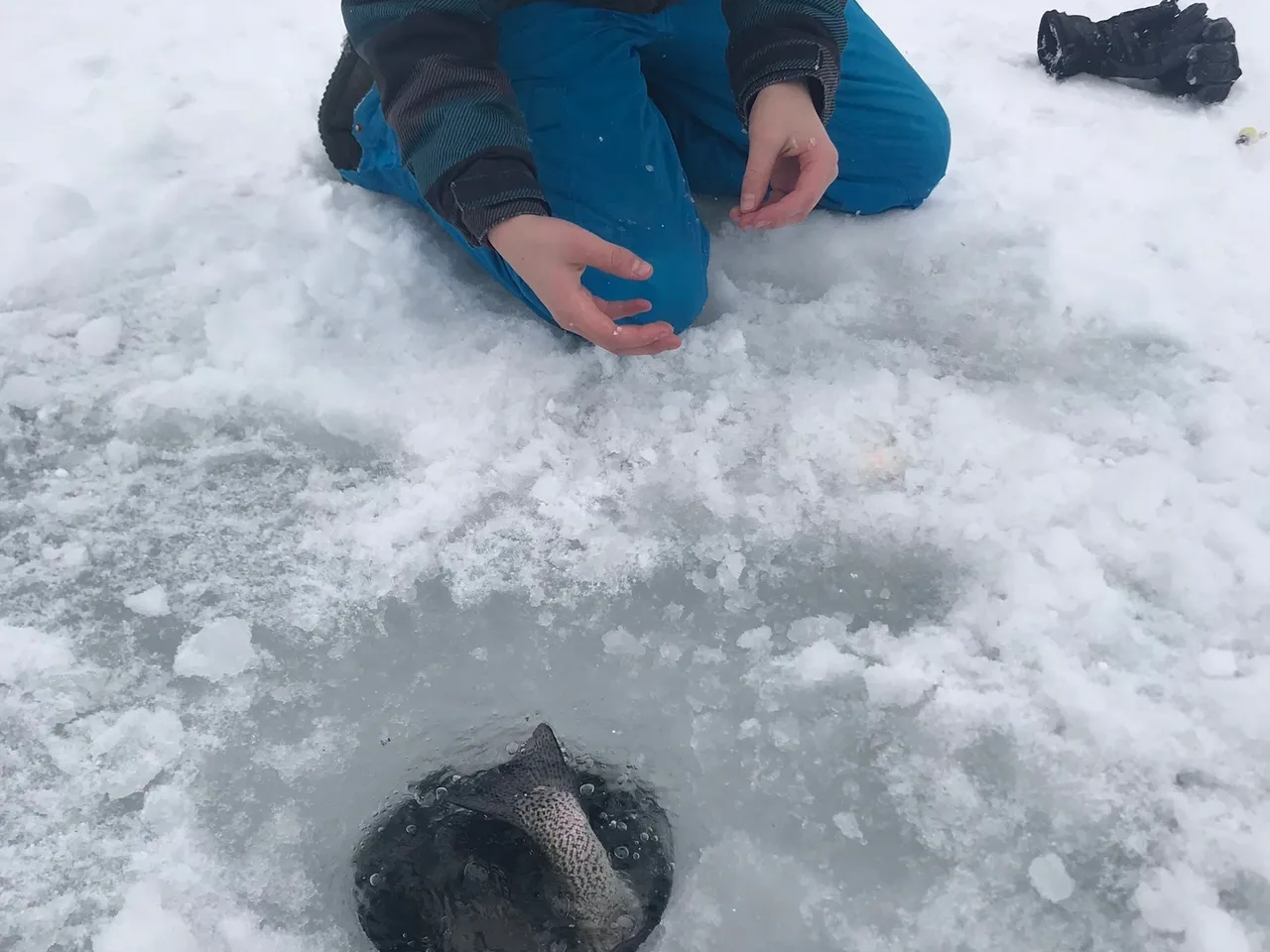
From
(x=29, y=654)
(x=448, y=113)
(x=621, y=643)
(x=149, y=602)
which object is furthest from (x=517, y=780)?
(x=448, y=113)

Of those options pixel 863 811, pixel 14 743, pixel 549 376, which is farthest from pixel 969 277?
pixel 14 743

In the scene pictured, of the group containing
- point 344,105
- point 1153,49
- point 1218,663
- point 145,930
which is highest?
point 1153,49

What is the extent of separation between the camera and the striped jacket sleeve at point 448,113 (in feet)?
4.58

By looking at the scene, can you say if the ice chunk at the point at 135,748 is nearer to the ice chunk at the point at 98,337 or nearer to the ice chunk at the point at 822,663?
Answer: the ice chunk at the point at 98,337

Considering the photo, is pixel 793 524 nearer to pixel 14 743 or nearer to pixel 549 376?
pixel 549 376

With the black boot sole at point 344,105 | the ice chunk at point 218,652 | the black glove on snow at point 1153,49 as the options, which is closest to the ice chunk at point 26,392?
the ice chunk at point 218,652

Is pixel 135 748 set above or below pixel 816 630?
below

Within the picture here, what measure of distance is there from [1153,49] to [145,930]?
2.70m

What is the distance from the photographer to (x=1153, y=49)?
2.29 meters

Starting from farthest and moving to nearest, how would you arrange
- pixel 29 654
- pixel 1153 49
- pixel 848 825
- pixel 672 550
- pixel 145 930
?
1. pixel 1153 49
2. pixel 672 550
3. pixel 29 654
4. pixel 848 825
5. pixel 145 930

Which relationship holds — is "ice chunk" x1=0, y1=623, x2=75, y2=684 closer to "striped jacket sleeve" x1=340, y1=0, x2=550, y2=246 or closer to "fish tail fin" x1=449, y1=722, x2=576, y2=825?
"fish tail fin" x1=449, y1=722, x2=576, y2=825

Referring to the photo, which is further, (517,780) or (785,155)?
(785,155)

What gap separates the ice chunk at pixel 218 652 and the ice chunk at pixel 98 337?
61 cm

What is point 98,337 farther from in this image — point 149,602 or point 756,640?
point 756,640
